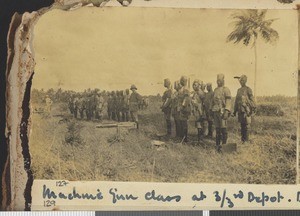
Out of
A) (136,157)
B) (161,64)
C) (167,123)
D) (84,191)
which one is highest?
(161,64)

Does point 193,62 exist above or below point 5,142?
above

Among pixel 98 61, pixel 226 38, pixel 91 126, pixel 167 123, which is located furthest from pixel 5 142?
pixel 226 38

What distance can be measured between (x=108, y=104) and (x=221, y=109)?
365mm

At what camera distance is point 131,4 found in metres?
1.70

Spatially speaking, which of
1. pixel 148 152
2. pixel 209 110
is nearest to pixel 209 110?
pixel 209 110

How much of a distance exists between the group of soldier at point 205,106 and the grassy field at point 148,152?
23 mm

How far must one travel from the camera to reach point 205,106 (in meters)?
1.70

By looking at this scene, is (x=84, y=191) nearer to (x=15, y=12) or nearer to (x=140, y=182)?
(x=140, y=182)

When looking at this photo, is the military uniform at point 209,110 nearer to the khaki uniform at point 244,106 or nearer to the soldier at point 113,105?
the khaki uniform at point 244,106

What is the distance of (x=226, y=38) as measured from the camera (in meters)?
1.70

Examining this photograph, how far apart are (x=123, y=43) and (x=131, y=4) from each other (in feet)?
0.43

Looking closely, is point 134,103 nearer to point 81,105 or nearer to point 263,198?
point 81,105
